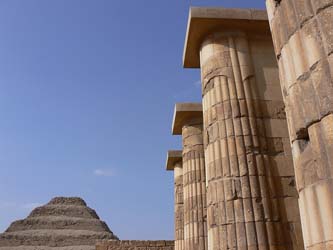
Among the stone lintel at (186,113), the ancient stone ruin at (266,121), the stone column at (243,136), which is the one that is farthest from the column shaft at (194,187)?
the stone column at (243,136)

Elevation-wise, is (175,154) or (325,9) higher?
(175,154)

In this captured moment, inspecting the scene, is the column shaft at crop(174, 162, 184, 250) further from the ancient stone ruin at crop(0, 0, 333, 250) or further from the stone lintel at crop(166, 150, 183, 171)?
the ancient stone ruin at crop(0, 0, 333, 250)

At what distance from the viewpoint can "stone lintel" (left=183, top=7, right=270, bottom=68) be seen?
7.60 m

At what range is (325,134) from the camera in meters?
2.66

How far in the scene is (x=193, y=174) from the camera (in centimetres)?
1281

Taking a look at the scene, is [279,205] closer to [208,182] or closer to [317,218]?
[208,182]

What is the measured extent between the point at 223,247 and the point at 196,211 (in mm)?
6368

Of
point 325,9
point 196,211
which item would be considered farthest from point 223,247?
point 196,211

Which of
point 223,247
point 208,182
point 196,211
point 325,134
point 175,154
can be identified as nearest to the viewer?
point 325,134

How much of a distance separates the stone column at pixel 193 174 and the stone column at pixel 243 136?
4.61m

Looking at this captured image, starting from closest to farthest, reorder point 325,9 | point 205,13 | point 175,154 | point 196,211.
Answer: point 325,9
point 205,13
point 196,211
point 175,154

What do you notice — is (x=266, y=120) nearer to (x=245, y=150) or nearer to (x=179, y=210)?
(x=245, y=150)

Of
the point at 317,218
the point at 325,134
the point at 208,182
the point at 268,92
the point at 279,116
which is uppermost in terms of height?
the point at 268,92

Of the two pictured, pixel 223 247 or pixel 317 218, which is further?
pixel 223 247
